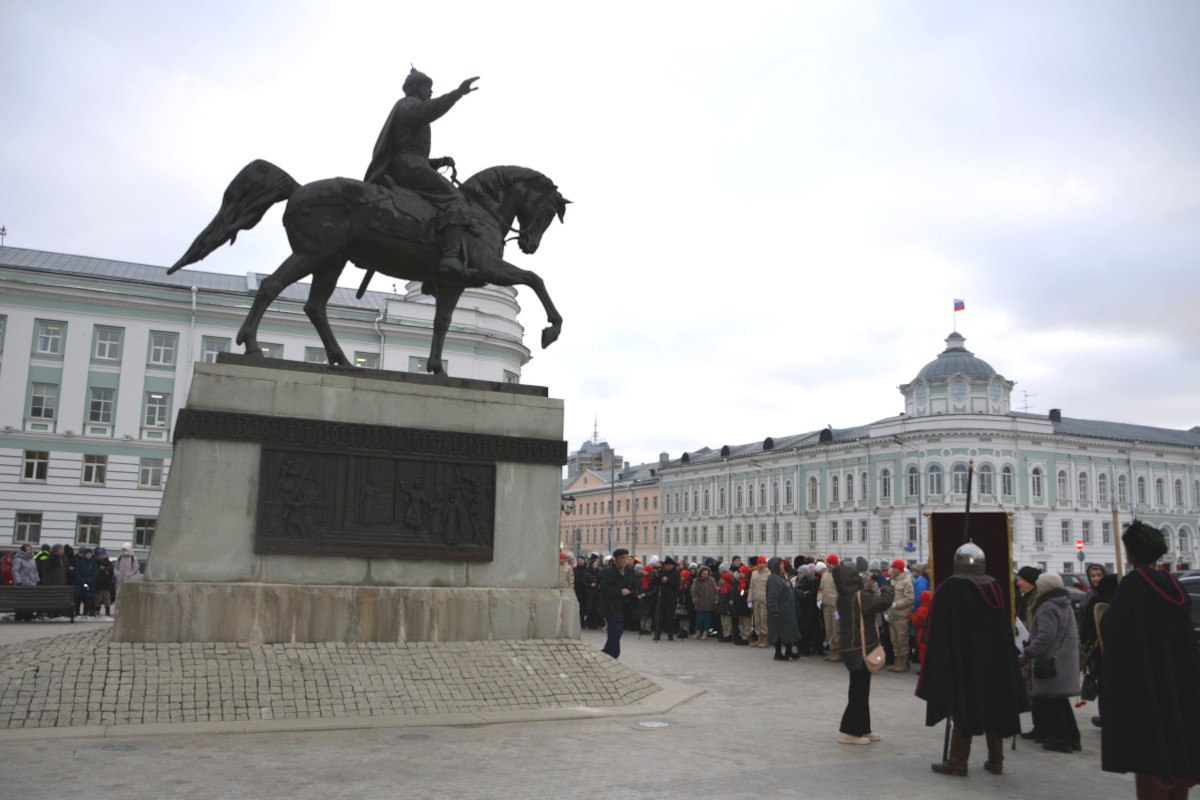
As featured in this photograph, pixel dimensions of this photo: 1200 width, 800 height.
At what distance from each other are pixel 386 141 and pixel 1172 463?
79.6m

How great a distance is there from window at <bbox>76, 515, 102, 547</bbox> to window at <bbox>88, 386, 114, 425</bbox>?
4.28 meters

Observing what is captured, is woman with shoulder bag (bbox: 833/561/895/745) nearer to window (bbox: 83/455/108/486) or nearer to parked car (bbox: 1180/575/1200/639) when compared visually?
parked car (bbox: 1180/575/1200/639)

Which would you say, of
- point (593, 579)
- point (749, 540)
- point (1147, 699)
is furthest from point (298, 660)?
point (749, 540)

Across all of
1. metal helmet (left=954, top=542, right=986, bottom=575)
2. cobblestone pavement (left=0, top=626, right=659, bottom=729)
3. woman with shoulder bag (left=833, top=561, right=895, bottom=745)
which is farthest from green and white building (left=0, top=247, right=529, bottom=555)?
metal helmet (left=954, top=542, right=986, bottom=575)

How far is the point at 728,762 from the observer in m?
7.26

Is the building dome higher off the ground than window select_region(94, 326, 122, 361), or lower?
higher

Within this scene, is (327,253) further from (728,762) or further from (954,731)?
(954,731)

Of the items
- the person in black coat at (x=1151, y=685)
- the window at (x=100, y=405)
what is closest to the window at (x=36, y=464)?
the window at (x=100, y=405)

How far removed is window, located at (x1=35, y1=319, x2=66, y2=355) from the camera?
132ft

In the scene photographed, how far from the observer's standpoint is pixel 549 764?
6.85 meters

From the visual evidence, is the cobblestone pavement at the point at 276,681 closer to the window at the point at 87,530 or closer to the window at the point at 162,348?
the window at the point at 87,530

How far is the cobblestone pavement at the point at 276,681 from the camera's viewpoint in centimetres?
772

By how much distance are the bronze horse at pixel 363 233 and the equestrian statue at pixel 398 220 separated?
0.04 feet

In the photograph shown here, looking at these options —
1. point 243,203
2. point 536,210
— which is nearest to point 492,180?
point 536,210
